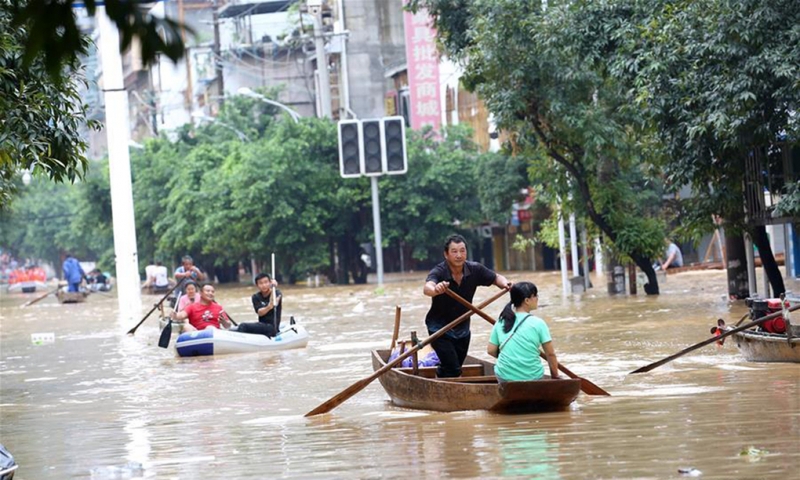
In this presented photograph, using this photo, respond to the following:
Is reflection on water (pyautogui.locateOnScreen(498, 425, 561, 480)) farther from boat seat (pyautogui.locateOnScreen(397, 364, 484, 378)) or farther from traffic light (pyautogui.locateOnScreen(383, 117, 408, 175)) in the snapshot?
traffic light (pyautogui.locateOnScreen(383, 117, 408, 175))

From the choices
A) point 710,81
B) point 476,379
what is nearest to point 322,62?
point 710,81

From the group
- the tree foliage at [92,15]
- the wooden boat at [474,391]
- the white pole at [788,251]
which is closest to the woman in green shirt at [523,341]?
the wooden boat at [474,391]

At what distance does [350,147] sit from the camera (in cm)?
3350

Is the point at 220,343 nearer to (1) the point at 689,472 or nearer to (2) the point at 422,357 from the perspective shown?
(2) the point at 422,357

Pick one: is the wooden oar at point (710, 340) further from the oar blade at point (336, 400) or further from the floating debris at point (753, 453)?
the floating debris at point (753, 453)

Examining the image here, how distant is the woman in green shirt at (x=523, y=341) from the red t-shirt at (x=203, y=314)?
1087 centimetres

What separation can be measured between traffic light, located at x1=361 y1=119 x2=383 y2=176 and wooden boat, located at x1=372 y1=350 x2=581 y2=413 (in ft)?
65.5

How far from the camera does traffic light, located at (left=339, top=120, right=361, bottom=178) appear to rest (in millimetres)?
33250

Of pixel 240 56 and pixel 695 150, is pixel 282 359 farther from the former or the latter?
pixel 240 56

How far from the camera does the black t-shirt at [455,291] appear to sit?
12922mm

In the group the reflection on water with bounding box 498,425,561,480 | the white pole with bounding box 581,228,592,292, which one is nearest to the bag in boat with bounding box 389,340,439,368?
the reflection on water with bounding box 498,425,561,480

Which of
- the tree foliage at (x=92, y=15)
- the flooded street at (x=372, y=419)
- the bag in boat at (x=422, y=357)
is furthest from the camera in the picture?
the bag in boat at (x=422, y=357)

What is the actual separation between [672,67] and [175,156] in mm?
A: 42373

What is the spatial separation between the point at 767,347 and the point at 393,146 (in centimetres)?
1953
